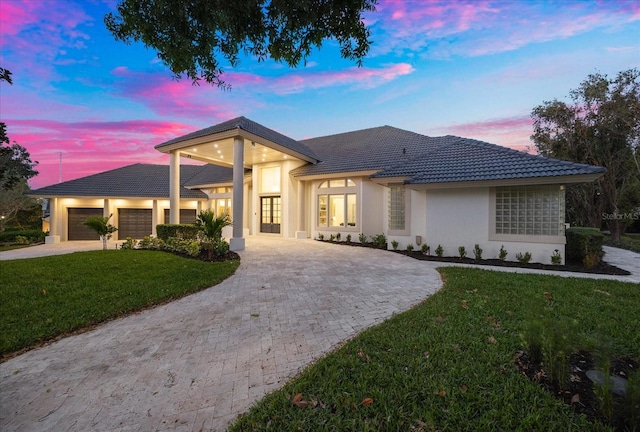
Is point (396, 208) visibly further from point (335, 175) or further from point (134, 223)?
point (134, 223)

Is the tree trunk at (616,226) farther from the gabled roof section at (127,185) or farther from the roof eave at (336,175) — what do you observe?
the gabled roof section at (127,185)

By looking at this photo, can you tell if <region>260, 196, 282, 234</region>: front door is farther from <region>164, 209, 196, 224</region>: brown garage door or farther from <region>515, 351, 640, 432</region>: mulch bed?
<region>515, 351, 640, 432</region>: mulch bed

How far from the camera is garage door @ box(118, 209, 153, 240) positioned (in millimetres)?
19359

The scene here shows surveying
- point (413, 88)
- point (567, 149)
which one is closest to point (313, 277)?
point (413, 88)

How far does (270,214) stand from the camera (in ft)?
58.3

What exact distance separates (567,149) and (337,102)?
17.5 meters

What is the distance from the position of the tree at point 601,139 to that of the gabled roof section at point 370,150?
11.2 meters

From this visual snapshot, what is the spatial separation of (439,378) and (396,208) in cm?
1012

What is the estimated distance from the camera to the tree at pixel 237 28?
4.12 meters

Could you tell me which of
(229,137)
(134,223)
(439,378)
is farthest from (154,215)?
(439,378)

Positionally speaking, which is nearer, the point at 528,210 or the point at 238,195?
the point at 528,210

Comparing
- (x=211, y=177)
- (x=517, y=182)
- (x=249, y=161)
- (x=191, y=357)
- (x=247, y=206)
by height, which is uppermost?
(x=249, y=161)

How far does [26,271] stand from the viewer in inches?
307

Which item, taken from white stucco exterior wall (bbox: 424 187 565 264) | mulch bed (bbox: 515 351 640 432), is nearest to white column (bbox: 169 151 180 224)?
white stucco exterior wall (bbox: 424 187 565 264)
